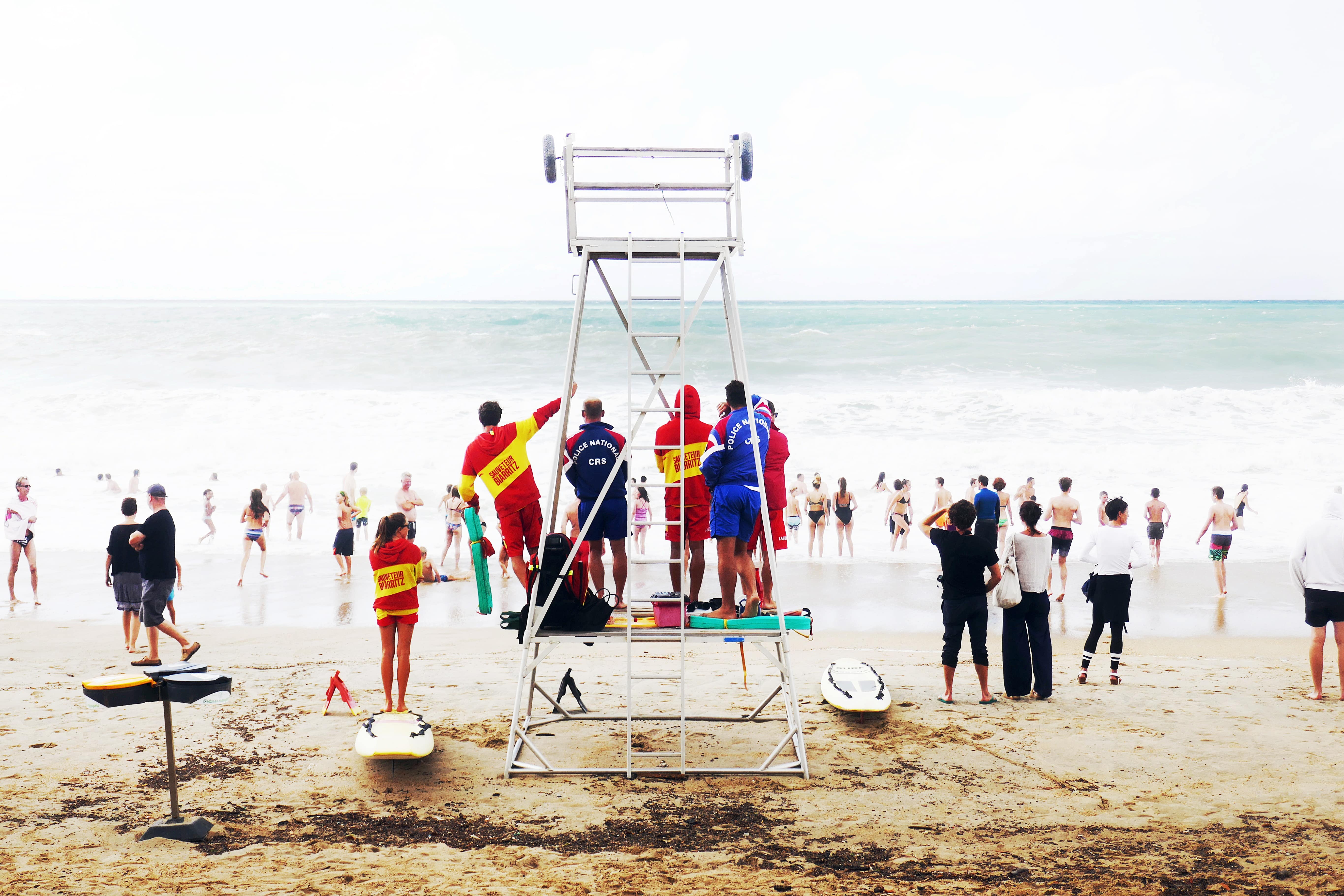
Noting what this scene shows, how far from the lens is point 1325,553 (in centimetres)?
705

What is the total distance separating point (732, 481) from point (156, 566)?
5.98 meters

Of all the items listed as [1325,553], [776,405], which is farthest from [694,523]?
[776,405]

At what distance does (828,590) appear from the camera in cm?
1250

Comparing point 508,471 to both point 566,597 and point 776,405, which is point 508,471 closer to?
point 566,597

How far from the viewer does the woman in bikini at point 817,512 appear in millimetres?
14805

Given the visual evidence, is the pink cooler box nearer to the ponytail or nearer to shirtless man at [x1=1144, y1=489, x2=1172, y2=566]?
the ponytail

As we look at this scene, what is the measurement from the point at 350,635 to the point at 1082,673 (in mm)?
7821

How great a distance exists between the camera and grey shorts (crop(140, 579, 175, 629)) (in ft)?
27.2

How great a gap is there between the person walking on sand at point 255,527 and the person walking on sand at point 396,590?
707 centimetres

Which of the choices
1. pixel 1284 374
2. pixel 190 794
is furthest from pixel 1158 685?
pixel 1284 374

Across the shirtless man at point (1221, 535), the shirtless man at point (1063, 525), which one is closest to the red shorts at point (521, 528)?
the shirtless man at point (1063, 525)

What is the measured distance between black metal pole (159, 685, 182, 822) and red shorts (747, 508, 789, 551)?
3.57m

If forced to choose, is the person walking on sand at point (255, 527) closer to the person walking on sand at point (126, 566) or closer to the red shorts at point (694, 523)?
the person walking on sand at point (126, 566)

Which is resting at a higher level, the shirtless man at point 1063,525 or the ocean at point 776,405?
the ocean at point 776,405
